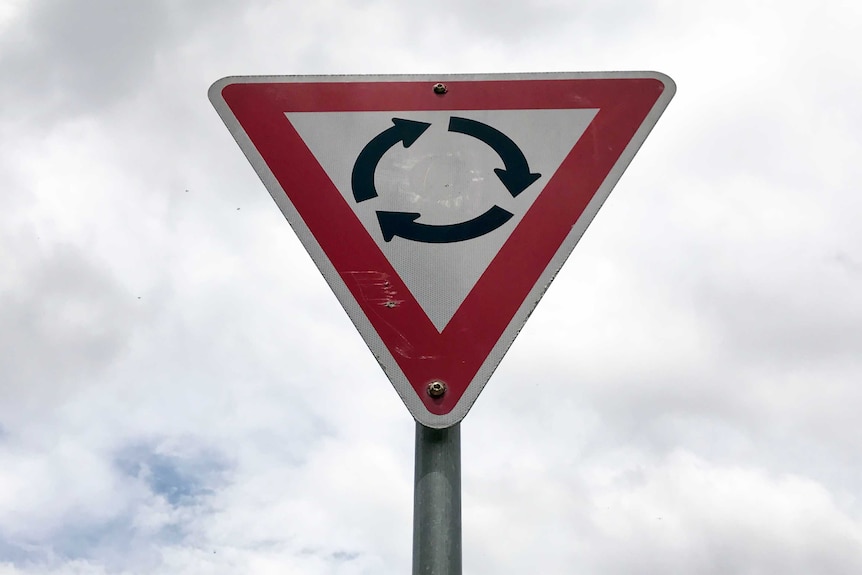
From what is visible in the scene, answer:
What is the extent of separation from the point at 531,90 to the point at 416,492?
89cm

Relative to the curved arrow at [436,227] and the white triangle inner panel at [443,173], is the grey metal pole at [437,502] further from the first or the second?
the curved arrow at [436,227]

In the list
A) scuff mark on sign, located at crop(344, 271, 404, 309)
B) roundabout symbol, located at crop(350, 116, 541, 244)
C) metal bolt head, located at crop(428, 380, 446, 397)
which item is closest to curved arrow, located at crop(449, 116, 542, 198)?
roundabout symbol, located at crop(350, 116, 541, 244)

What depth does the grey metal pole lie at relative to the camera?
4.12 ft

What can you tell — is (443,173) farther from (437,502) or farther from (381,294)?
(437,502)

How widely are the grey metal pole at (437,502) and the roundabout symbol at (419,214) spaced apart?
14.3 inches

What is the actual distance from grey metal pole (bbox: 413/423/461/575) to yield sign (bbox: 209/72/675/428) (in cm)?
4

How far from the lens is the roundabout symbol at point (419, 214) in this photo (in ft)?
5.10

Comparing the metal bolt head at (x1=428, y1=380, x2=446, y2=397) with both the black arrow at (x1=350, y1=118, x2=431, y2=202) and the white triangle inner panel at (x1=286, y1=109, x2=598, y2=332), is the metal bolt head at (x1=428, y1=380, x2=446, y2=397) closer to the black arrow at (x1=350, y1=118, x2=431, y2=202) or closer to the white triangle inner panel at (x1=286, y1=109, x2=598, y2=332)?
the white triangle inner panel at (x1=286, y1=109, x2=598, y2=332)

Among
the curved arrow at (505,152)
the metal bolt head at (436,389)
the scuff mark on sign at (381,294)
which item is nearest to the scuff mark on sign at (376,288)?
the scuff mark on sign at (381,294)

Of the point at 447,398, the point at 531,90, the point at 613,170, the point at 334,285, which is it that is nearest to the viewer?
the point at 447,398

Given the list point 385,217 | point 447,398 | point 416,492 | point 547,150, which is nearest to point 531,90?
point 547,150

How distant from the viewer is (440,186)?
1609 millimetres

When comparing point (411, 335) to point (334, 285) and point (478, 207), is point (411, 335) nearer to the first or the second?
point (334, 285)

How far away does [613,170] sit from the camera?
166cm
